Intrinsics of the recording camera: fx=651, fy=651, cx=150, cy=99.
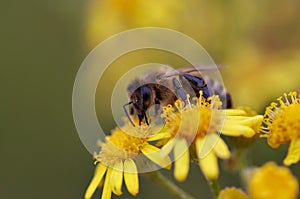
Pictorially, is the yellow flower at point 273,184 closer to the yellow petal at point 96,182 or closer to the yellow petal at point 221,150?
the yellow petal at point 221,150

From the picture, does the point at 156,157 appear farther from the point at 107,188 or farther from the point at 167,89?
the point at 167,89

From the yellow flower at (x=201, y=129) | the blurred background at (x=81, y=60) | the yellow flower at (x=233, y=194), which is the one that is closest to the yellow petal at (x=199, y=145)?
the yellow flower at (x=201, y=129)

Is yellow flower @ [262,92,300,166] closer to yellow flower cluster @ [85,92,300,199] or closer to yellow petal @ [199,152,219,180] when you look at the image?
yellow flower cluster @ [85,92,300,199]

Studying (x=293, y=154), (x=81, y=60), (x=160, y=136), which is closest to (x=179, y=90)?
(x=160, y=136)

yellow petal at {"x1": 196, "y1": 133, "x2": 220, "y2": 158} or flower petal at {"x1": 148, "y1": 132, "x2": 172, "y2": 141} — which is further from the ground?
flower petal at {"x1": 148, "y1": 132, "x2": 172, "y2": 141}

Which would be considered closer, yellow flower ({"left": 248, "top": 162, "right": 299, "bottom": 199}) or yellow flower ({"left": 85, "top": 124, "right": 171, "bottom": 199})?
yellow flower ({"left": 248, "top": 162, "right": 299, "bottom": 199})

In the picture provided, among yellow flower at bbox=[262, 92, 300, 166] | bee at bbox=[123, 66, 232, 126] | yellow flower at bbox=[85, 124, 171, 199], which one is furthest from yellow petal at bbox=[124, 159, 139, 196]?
yellow flower at bbox=[262, 92, 300, 166]

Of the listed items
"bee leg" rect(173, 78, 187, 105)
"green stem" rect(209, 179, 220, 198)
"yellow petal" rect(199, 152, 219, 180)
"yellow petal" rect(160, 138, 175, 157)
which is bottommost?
"green stem" rect(209, 179, 220, 198)
